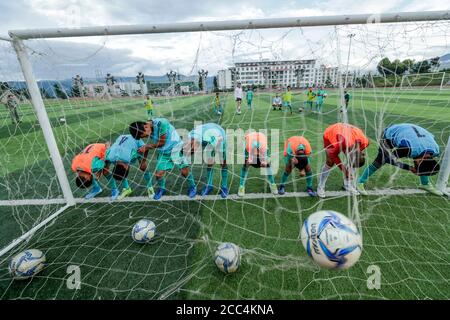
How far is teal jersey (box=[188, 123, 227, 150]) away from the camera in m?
3.29

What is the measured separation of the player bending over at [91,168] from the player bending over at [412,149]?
4.02 metres

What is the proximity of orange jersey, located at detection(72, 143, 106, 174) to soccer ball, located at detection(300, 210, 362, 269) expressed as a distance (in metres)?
2.96

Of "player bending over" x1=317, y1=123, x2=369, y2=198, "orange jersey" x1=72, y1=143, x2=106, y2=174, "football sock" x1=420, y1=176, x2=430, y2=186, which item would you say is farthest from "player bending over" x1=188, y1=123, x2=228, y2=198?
"football sock" x1=420, y1=176, x2=430, y2=186

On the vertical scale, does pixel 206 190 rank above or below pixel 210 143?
below

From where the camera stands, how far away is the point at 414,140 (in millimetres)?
3035

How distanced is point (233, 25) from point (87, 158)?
8.60 ft

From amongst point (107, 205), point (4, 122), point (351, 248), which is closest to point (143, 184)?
point (107, 205)

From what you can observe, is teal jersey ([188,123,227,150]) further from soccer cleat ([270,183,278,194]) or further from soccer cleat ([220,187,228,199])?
soccer cleat ([270,183,278,194])

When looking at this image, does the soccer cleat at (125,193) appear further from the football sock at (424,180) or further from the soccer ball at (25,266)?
the football sock at (424,180)

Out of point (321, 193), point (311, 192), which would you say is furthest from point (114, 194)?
point (321, 193)

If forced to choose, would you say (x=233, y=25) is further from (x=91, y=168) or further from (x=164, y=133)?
(x=91, y=168)

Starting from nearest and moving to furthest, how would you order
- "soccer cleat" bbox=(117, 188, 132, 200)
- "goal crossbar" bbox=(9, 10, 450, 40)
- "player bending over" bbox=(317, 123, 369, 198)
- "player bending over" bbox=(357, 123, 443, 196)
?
"goal crossbar" bbox=(9, 10, 450, 40) < "player bending over" bbox=(317, 123, 369, 198) < "player bending over" bbox=(357, 123, 443, 196) < "soccer cleat" bbox=(117, 188, 132, 200)

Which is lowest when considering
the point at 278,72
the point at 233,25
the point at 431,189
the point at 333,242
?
the point at 431,189

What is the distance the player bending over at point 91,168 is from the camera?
3.17 m
